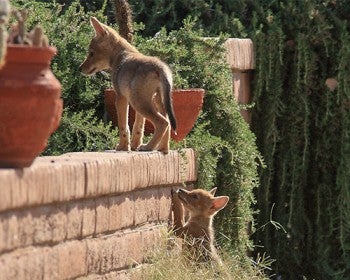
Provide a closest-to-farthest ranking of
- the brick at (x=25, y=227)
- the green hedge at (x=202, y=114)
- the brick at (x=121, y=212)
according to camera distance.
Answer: the brick at (x=25, y=227)
the brick at (x=121, y=212)
the green hedge at (x=202, y=114)

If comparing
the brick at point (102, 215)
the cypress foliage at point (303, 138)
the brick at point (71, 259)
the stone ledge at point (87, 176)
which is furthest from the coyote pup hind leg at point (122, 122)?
the cypress foliage at point (303, 138)

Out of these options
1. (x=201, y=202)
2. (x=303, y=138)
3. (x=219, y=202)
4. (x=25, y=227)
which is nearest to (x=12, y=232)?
(x=25, y=227)

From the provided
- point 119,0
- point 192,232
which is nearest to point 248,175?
point 192,232

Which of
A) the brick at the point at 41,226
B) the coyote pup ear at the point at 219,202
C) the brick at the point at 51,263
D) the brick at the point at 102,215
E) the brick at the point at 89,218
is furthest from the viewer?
the coyote pup ear at the point at 219,202

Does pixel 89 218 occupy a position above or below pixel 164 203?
above

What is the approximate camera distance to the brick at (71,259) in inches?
254

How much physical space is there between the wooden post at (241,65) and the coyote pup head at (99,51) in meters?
2.06

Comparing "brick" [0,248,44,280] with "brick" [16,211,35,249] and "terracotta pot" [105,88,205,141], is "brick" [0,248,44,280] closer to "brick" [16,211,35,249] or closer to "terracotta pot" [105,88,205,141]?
"brick" [16,211,35,249]

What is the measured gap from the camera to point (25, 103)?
586cm

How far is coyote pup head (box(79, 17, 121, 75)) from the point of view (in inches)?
332

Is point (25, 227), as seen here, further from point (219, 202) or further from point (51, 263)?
point (219, 202)

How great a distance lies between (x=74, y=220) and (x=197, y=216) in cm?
233

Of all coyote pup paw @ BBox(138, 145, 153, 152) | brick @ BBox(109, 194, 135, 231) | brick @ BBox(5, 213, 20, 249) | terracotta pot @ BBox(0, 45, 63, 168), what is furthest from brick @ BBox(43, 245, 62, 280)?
coyote pup paw @ BBox(138, 145, 153, 152)

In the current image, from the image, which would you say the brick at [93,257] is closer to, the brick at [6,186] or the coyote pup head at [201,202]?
the brick at [6,186]
